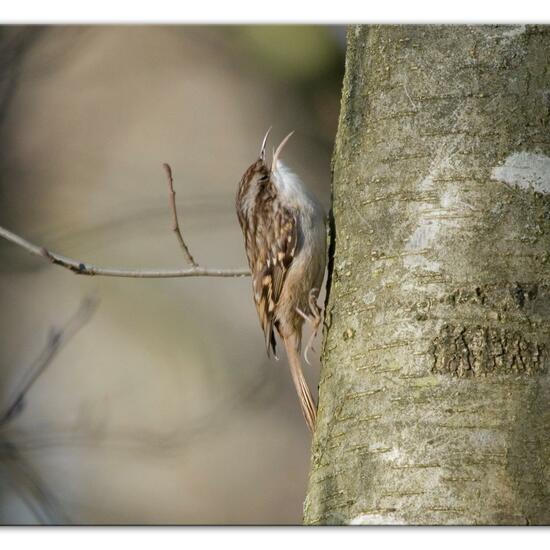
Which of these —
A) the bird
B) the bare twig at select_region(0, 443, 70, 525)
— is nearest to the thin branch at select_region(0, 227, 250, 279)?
the bird

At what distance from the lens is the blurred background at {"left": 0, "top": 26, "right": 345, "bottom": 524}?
2.24 m

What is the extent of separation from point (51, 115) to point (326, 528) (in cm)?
142

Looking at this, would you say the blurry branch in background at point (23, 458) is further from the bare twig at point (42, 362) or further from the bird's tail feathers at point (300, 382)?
the bird's tail feathers at point (300, 382)

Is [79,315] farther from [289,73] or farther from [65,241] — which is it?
[289,73]

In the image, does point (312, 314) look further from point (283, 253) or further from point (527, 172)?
point (527, 172)

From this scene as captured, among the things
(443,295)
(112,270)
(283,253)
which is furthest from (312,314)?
(443,295)

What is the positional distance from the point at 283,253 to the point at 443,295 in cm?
77

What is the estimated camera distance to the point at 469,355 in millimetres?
1504

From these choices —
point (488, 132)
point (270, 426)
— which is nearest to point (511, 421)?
point (488, 132)

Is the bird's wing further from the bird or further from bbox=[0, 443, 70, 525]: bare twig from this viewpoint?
bbox=[0, 443, 70, 525]: bare twig

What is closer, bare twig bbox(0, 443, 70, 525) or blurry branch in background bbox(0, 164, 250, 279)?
blurry branch in background bbox(0, 164, 250, 279)

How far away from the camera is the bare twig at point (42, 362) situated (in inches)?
86.5

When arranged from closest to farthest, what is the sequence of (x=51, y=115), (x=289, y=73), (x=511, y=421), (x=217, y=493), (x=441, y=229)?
(x=511, y=421)
(x=441, y=229)
(x=217, y=493)
(x=51, y=115)
(x=289, y=73)

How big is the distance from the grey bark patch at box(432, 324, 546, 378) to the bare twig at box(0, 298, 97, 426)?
113 cm
